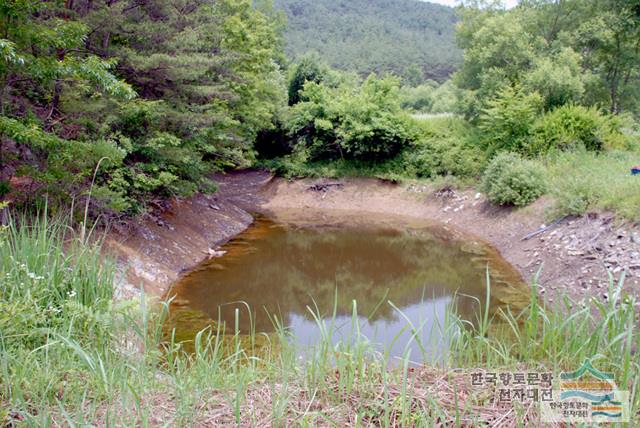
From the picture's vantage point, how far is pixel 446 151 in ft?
49.0

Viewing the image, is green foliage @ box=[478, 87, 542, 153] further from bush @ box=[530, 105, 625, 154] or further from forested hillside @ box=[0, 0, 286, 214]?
forested hillside @ box=[0, 0, 286, 214]

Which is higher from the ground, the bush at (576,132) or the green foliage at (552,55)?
the green foliage at (552,55)

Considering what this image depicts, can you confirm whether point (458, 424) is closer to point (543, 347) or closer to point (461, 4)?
point (543, 347)

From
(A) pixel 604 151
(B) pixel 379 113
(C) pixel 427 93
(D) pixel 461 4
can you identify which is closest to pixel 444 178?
(B) pixel 379 113

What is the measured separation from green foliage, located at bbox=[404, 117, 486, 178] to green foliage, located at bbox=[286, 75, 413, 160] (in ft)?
1.93

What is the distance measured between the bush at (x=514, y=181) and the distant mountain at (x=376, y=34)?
4095cm

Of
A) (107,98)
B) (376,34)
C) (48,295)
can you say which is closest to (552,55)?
(107,98)

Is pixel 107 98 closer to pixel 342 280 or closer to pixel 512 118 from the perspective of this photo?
pixel 342 280

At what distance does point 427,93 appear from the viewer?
141ft

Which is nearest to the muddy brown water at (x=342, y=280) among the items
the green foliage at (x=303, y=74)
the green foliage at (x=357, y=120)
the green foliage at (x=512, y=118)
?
the green foliage at (x=512, y=118)

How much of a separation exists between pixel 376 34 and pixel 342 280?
6997 centimetres

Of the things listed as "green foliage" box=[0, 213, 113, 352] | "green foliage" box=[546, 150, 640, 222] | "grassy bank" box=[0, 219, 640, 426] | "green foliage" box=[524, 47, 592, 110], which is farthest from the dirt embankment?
"green foliage" box=[524, 47, 592, 110]

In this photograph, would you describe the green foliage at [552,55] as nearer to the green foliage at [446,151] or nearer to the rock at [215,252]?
the green foliage at [446,151]

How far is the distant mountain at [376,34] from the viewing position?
57.0 meters
